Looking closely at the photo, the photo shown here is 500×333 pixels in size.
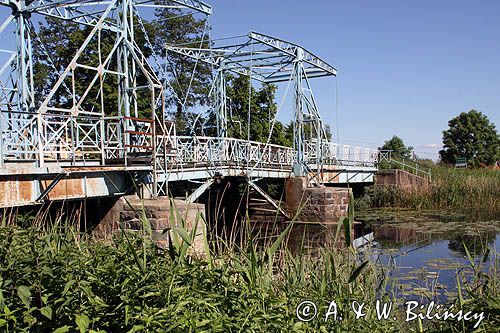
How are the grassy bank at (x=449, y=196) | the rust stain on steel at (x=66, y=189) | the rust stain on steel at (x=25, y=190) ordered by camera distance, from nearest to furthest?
the rust stain on steel at (x=25, y=190), the rust stain on steel at (x=66, y=189), the grassy bank at (x=449, y=196)

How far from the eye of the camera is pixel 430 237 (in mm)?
16391

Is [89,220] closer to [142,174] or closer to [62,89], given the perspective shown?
[142,174]

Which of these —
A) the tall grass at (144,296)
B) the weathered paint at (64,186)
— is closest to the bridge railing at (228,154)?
the weathered paint at (64,186)

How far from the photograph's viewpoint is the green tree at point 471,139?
4981 cm

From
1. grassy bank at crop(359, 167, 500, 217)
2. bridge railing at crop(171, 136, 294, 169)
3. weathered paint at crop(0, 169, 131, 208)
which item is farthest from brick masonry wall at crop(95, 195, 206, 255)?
grassy bank at crop(359, 167, 500, 217)

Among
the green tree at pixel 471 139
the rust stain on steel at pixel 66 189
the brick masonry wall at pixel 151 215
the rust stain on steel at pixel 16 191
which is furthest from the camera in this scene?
the green tree at pixel 471 139

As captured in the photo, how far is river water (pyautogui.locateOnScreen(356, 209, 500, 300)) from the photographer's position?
10.1 m

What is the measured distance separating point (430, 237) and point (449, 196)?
847 centimetres

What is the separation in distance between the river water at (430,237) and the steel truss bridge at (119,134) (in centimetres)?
278

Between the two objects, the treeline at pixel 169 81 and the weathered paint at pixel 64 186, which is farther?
the treeline at pixel 169 81

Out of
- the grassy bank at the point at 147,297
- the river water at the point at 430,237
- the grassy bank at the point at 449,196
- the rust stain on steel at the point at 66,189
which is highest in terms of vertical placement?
the rust stain on steel at the point at 66,189

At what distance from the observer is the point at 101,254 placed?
12.1 ft

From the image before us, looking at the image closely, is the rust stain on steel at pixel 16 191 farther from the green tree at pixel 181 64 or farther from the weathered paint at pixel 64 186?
the green tree at pixel 181 64

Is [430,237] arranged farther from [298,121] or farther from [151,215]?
[151,215]
